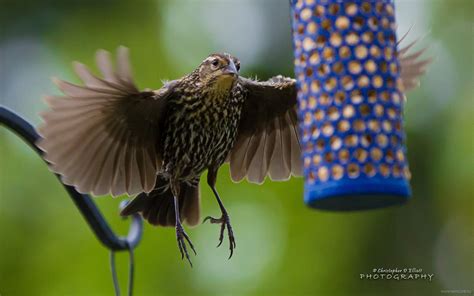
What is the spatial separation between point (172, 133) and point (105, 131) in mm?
327

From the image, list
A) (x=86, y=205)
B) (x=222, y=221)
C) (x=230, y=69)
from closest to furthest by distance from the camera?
(x=86, y=205) < (x=230, y=69) < (x=222, y=221)

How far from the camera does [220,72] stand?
4816mm

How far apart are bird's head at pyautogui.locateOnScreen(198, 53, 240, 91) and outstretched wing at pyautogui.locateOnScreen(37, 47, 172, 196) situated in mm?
179

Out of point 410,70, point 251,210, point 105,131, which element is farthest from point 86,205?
point 251,210

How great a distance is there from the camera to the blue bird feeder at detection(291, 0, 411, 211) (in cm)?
392

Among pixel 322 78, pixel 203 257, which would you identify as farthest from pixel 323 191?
pixel 203 257

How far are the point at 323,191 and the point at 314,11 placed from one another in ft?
2.35

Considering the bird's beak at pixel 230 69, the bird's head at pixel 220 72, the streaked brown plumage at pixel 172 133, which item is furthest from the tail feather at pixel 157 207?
the bird's beak at pixel 230 69

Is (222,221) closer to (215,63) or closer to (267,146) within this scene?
(267,146)

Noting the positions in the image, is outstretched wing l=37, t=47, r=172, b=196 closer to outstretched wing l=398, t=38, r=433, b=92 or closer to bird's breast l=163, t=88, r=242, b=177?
bird's breast l=163, t=88, r=242, b=177

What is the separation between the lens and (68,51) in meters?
10.2

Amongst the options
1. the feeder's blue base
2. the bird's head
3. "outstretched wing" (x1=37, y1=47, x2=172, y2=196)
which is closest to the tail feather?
"outstretched wing" (x1=37, y1=47, x2=172, y2=196)

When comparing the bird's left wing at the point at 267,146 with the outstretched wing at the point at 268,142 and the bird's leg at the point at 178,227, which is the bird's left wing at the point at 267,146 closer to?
the outstretched wing at the point at 268,142

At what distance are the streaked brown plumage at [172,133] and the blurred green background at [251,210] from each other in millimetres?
2715
